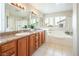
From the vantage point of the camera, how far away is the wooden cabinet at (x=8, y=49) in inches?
75.0

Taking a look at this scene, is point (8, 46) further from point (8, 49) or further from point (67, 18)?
point (67, 18)

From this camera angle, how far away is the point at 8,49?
82.7 inches

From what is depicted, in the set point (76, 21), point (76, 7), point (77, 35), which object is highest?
point (76, 7)

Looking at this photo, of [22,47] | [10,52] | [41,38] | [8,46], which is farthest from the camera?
[41,38]

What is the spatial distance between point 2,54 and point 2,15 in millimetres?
1354

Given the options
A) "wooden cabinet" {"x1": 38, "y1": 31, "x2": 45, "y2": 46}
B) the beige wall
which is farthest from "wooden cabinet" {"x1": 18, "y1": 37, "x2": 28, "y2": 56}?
"wooden cabinet" {"x1": 38, "y1": 31, "x2": 45, "y2": 46}

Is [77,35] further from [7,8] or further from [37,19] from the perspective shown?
[37,19]

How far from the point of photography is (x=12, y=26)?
3.44 meters

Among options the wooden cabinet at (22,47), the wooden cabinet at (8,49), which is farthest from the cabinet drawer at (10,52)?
the wooden cabinet at (22,47)

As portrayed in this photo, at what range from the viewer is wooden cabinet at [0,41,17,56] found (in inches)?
75.0

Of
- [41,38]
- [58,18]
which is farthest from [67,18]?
[41,38]

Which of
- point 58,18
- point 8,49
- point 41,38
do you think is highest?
point 58,18

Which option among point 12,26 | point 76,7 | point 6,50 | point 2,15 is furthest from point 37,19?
point 6,50

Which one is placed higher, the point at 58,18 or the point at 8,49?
the point at 58,18
